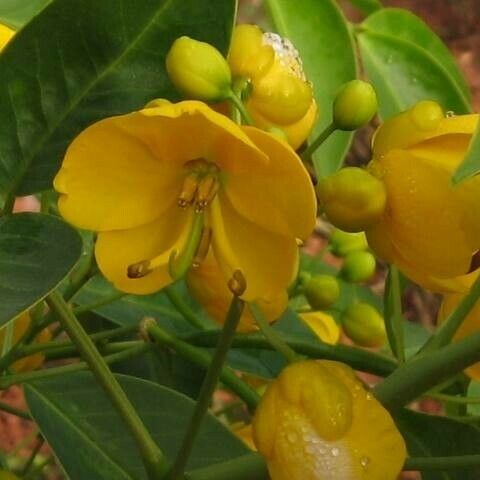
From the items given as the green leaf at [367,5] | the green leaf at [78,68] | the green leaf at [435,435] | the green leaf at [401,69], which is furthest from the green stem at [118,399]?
the green leaf at [367,5]

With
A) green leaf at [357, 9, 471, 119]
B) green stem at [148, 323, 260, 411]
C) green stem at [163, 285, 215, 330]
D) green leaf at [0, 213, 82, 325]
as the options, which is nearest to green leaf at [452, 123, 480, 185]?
green leaf at [0, 213, 82, 325]

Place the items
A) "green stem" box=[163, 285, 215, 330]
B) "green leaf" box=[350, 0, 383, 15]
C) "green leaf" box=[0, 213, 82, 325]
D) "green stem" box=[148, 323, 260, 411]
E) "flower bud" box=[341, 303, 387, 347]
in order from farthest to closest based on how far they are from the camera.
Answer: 1. "green leaf" box=[350, 0, 383, 15]
2. "flower bud" box=[341, 303, 387, 347]
3. "green stem" box=[163, 285, 215, 330]
4. "green stem" box=[148, 323, 260, 411]
5. "green leaf" box=[0, 213, 82, 325]

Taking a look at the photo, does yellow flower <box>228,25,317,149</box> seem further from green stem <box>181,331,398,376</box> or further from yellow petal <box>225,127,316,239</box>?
green stem <box>181,331,398,376</box>

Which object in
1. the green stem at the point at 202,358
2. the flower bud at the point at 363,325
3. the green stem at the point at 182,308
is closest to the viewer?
the green stem at the point at 202,358

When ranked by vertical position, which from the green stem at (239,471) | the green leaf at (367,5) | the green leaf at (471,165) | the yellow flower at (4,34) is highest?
the green leaf at (471,165)

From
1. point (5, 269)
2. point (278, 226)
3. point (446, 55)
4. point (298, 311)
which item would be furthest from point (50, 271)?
point (446, 55)

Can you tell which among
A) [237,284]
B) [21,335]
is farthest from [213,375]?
[21,335]

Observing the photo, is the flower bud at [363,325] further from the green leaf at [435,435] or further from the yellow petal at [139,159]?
the yellow petal at [139,159]

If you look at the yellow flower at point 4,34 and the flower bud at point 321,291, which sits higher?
the yellow flower at point 4,34
